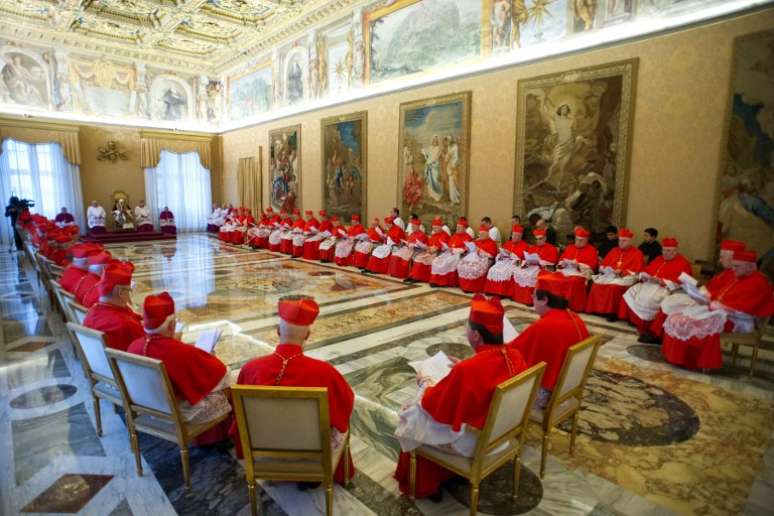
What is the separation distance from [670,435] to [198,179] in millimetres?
21476

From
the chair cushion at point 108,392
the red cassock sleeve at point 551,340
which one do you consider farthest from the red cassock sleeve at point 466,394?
the chair cushion at point 108,392

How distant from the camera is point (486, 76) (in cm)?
1012

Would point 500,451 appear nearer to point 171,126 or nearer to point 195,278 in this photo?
point 195,278

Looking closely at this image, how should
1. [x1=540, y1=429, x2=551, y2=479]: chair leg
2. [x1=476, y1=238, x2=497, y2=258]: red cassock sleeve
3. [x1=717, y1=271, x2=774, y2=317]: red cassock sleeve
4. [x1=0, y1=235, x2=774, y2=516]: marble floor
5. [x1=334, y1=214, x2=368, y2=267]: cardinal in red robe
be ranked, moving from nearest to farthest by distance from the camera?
[x1=0, y1=235, x2=774, y2=516]: marble floor → [x1=540, y1=429, x2=551, y2=479]: chair leg → [x1=717, y1=271, x2=774, y2=317]: red cassock sleeve → [x1=476, y1=238, x2=497, y2=258]: red cassock sleeve → [x1=334, y1=214, x2=368, y2=267]: cardinal in red robe

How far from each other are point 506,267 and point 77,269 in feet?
22.7

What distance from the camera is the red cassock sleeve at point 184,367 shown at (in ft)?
9.50

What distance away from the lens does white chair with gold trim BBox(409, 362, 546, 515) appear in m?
2.35

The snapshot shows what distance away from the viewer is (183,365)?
2934mm

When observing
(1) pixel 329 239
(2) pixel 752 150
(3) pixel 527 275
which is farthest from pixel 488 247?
(1) pixel 329 239

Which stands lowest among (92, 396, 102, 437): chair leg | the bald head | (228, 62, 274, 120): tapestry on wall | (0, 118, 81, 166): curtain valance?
(92, 396, 102, 437): chair leg

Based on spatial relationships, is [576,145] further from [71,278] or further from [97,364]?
[71,278]

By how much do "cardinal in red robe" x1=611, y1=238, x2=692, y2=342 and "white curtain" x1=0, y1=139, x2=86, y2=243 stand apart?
19.4 metres

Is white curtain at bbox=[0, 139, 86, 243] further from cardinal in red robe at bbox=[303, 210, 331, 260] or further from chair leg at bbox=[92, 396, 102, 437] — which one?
chair leg at bbox=[92, 396, 102, 437]

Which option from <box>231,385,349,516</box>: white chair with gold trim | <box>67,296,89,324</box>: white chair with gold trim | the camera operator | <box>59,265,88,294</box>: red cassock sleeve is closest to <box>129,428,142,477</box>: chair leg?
<box>231,385,349,516</box>: white chair with gold trim
